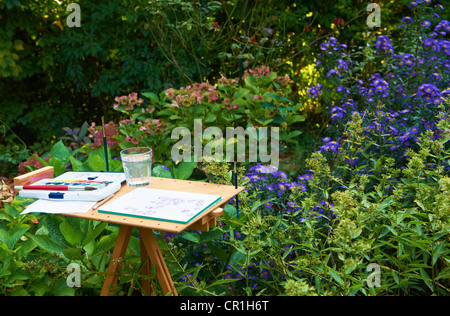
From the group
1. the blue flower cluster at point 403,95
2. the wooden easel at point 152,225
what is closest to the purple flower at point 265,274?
the wooden easel at point 152,225

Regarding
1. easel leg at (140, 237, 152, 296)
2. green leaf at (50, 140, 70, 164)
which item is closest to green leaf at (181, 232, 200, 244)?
easel leg at (140, 237, 152, 296)

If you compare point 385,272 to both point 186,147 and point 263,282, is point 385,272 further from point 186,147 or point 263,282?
point 186,147

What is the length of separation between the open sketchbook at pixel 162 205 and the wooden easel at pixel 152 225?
0.8 inches

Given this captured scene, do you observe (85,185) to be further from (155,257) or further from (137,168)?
(155,257)

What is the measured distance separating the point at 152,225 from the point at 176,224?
84 mm

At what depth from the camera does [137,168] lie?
1938 millimetres

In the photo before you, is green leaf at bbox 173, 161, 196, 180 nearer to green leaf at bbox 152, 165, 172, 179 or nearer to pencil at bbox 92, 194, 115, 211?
green leaf at bbox 152, 165, 172, 179

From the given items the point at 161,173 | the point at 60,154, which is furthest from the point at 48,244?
the point at 60,154

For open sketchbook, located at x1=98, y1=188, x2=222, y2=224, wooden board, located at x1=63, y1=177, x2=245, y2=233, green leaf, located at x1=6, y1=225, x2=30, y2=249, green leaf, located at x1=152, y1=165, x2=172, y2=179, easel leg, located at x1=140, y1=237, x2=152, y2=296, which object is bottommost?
easel leg, located at x1=140, y1=237, x2=152, y2=296

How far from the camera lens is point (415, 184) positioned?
7.41ft

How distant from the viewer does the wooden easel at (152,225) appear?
1610 millimetres

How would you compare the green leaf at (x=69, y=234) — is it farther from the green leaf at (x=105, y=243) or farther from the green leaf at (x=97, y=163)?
the green leaf at (x=97, y=163)

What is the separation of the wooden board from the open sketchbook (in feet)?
0.06

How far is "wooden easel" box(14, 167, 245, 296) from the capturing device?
1.61m
